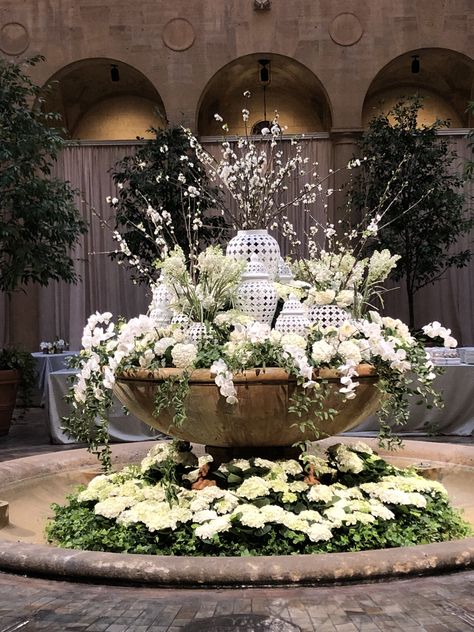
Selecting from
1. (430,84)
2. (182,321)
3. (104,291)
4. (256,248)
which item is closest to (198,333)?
(182,321)

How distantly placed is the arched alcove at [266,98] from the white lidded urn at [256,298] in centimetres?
1099

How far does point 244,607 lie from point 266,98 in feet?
48.4

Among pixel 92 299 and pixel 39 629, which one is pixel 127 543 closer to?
pixel 39 629

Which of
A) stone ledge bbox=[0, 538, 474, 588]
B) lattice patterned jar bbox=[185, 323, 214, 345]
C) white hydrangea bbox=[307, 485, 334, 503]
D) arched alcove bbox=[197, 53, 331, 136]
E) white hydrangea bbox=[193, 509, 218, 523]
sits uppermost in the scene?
arched alcove bbox=[197, 53, 331, 136]

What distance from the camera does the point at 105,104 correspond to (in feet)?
54.6

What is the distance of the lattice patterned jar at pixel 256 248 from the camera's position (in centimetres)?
403

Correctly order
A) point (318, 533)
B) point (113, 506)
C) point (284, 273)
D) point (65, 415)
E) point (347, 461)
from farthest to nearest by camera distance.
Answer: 1. point (65, 415)
2. point (284, 273)
3. point (347, 461)
4. point (113, 506)
5. point (318, 533)

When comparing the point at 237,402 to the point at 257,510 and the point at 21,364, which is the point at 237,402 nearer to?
the point at 257,510

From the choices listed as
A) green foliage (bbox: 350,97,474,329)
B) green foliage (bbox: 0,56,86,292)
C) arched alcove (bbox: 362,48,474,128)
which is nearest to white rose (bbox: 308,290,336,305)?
green foliage (bbox: 0,56,86,292)

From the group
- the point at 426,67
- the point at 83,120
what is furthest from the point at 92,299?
the point at 426,67

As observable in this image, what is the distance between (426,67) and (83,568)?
14.0 m

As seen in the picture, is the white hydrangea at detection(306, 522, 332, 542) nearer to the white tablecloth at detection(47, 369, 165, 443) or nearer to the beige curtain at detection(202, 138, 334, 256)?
the white tablecloth at detection(47, 369, 165, 443)

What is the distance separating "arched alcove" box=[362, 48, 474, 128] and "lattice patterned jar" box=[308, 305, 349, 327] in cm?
1112

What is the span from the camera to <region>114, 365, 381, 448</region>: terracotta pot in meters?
3.43
